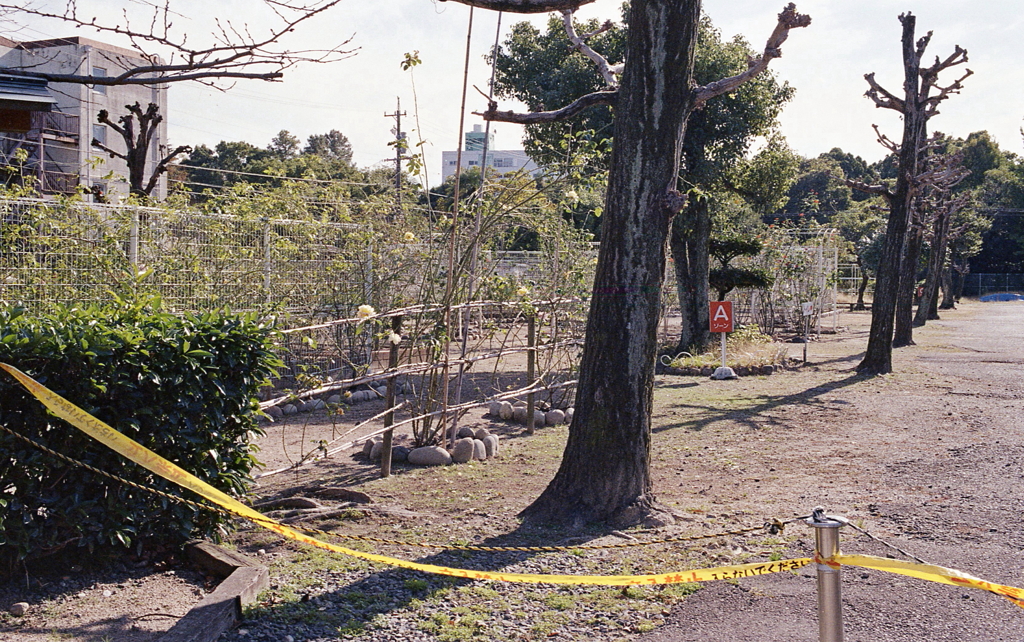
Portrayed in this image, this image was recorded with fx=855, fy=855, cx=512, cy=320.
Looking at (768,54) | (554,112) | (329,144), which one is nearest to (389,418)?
(554,112)

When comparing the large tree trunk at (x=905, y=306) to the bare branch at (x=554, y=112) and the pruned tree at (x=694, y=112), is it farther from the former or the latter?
the bare branch at (x=554, y=112)

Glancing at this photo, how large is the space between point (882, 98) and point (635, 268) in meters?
12.2

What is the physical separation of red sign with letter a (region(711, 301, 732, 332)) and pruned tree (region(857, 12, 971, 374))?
2.87 meters

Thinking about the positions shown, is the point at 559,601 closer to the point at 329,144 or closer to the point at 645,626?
the point at 645,626

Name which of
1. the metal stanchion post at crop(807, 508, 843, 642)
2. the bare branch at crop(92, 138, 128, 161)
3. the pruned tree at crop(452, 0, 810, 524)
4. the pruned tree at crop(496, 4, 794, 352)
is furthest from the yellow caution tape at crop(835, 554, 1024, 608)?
the pruned tree at crop(496, 4, 794, 352)

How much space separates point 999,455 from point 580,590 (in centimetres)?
536

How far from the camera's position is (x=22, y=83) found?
17.9ft

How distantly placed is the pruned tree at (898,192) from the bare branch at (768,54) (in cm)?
954

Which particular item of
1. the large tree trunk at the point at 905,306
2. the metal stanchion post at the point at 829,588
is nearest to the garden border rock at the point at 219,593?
the metal stanchion post at the point at 829,588

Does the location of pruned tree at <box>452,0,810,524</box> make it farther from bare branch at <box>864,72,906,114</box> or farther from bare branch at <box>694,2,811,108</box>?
bare branch at <box>864,72,906,114</box>

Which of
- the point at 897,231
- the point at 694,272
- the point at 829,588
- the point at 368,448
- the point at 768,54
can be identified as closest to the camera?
the point at 829,588

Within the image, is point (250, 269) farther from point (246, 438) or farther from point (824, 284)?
point (824, 284)

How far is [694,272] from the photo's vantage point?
18047 millimetres

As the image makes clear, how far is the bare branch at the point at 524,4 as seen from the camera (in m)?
5.33
